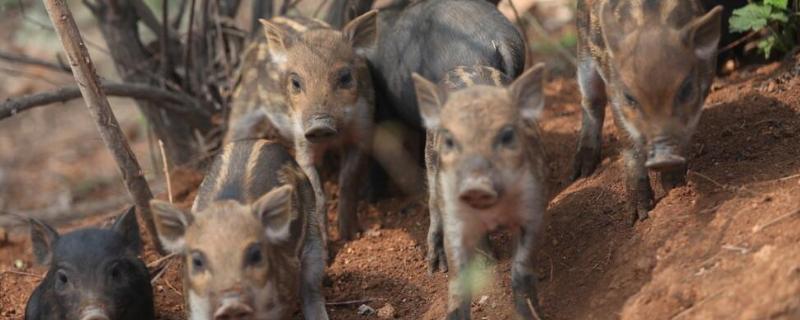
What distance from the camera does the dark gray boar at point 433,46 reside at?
668 cm

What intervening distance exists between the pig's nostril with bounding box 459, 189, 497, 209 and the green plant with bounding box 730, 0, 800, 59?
256 centimetres

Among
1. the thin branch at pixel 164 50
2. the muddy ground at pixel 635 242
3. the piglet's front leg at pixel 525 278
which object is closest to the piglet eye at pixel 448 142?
the piglet's front leg at pixel 525 278

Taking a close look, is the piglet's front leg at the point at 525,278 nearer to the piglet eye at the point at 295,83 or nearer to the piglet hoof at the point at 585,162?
the piglet hoof at the point at 585,162

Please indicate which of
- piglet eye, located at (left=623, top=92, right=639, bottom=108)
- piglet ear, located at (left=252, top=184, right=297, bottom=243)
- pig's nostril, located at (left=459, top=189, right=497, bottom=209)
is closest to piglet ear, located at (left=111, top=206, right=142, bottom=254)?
piglet ear, located at (left=252, top=184, right=297, bottom=243)

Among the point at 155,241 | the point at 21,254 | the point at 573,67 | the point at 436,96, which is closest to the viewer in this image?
the point at 436,96

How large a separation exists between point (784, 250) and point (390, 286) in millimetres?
2271

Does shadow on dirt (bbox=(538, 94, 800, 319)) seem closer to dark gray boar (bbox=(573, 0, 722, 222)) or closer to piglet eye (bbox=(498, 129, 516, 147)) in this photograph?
dark gray boar (bbox=(573, 0, 722, 222))

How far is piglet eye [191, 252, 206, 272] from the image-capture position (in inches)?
208

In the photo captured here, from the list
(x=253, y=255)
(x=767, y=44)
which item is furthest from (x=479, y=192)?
(x=767, y=44)

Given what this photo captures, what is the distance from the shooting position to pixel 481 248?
20.4ft

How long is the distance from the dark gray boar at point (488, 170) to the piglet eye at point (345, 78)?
65.2 inches

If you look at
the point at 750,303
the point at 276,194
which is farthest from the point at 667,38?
the point at 276,194

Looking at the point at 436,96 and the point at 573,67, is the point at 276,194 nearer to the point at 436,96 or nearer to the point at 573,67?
the point at 436,96

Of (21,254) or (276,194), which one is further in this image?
(21,254)
